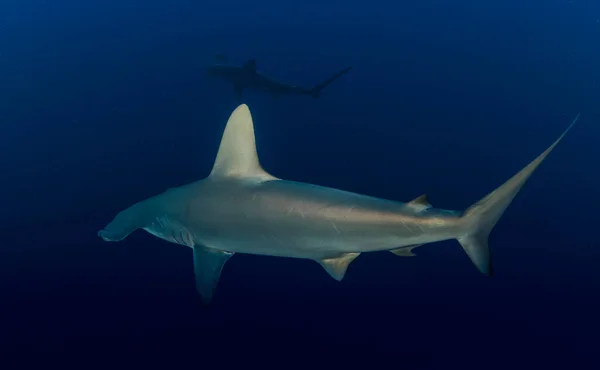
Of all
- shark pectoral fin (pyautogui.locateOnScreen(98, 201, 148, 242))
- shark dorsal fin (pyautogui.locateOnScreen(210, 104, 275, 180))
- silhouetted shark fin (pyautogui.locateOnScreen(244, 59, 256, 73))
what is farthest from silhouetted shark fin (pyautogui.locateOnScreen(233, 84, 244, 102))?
shark dorsal fin (pyautogui.locateOnScreen(210, 104, 275, 180))

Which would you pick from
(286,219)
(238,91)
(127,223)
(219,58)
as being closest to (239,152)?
(286,219)

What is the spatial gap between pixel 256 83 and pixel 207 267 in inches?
335

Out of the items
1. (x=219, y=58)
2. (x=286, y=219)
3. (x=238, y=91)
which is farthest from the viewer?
(x=219, y=58)

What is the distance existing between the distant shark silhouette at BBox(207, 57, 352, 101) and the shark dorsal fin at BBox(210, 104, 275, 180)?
316 inches

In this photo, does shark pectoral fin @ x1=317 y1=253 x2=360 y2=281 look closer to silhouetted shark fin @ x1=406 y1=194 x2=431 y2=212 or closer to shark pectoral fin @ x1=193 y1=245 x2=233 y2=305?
silhouetted shark fin @ x1=406 y1=194 x2=431 y2=212

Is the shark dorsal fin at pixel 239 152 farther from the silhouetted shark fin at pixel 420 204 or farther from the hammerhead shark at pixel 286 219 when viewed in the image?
the silhouetted shark fin at pixel 420 204

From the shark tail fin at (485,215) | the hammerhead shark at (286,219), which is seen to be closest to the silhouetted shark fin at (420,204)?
the hammerhead shark at (286,219)

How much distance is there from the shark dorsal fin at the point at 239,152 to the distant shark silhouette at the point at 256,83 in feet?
26.3

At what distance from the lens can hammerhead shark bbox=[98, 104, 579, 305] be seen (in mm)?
2660

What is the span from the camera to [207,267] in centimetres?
355

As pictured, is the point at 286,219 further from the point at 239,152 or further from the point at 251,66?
the point at 251,66

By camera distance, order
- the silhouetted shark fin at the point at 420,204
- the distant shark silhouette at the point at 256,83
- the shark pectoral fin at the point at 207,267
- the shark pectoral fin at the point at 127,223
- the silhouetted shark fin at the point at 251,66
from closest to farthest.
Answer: the silhouetted shark fin at the point at 420,204, the shark pectoral fin at the point at 207,267, the shark pectoral fin at the point at 127,223, the silhouetted shark fin at the point at 251,66, the distant shark silhouette at the point at 256,83

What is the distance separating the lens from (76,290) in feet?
21.7

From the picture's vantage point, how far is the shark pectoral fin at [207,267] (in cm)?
353
